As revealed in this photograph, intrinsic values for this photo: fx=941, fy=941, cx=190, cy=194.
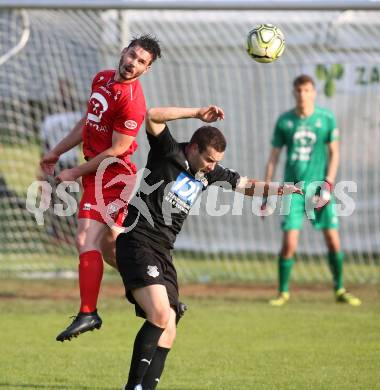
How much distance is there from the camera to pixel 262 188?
6844mm

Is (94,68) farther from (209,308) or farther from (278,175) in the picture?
(209,308)

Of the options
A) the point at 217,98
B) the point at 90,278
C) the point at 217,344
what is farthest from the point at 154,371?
the point at 217,98

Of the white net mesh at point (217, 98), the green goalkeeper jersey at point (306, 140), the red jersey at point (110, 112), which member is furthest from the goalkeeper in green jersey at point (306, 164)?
the red jersey at point (110, 112)

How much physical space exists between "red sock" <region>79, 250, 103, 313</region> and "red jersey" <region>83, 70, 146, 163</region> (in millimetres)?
811

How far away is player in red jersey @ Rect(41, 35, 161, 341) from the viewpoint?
22.7ft

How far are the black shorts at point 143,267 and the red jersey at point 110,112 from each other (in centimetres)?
104

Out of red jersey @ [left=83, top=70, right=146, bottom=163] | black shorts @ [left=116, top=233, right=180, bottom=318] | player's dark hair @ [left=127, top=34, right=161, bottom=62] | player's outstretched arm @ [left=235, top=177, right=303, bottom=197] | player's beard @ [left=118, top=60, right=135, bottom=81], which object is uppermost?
player's dark hair @ [left=127, top=34, right=161, bottom=62]

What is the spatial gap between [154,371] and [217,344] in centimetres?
251

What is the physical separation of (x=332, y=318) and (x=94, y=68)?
550cm

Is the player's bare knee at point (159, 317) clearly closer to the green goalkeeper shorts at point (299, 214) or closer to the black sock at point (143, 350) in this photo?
the black sock at point (143, 350)

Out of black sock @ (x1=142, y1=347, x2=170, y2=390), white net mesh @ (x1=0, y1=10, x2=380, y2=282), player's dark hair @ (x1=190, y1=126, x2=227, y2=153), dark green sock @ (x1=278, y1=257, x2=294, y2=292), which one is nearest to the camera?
player's dark hair @ (x1=190, y1=126, x2=227, y2=153)

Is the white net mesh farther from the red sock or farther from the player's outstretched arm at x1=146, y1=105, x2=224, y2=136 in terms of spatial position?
the player's outstretched arm at x1=146, y1=105, x2=224, y2=136

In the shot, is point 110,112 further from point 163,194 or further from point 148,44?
point 163,194

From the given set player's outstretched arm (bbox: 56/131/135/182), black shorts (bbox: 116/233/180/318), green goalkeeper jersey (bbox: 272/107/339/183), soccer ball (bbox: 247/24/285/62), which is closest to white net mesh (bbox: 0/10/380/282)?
green goalkeeper jersey (bbox: 272/107/339/183)
